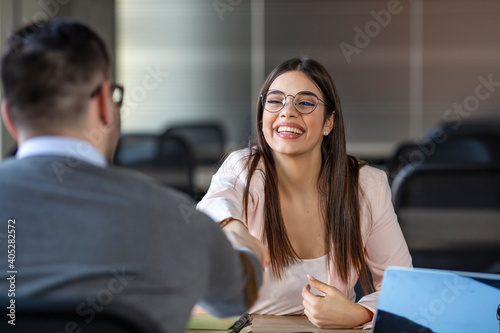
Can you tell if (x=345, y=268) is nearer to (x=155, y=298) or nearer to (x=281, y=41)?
(x=155, y=298)

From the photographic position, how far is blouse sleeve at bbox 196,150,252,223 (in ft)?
4.92

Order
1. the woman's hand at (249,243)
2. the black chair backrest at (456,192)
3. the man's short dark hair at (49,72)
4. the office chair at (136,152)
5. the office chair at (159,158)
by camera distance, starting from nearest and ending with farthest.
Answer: the man's short dark hair at (49,72)
the woman's hand at (249,243)
the black chair backrest at (456,192)
the office chair at (159,158)
the office chair at (136,152)

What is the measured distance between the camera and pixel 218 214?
1475mm

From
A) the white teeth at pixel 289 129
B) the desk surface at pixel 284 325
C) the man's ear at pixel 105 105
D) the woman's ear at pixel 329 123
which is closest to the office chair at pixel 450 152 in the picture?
the woman's ear at pixel 329 123

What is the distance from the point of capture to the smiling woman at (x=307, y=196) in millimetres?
1742

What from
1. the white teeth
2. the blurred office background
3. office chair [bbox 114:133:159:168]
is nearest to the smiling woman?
the white teeth

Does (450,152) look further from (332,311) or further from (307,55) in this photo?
(332,311)

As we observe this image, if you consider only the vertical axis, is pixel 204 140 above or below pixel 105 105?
below

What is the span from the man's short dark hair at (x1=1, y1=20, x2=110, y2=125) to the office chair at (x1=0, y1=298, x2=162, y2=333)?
10.5 inches

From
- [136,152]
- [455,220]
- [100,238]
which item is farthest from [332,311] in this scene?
[136,152]

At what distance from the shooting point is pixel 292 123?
178cm

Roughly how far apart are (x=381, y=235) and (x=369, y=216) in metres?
0.06

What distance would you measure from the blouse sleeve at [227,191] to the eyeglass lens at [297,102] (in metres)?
0.17

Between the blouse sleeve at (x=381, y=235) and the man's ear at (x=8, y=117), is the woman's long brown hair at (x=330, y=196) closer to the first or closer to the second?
the blouse sleeve at (x=381, y=235)
